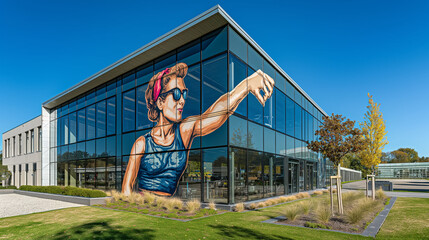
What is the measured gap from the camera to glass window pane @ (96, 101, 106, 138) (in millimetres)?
23922

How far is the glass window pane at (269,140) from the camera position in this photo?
18359mm

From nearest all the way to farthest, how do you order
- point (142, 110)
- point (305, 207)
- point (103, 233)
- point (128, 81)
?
point (103, 233) → point (305, 207) → point (142, 110) → point (128, 81)

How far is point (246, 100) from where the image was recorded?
16.0 metres

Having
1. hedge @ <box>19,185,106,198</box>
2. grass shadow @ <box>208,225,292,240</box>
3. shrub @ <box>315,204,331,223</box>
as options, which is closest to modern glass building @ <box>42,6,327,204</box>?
hedge @ <box>19,185,106,198</box>

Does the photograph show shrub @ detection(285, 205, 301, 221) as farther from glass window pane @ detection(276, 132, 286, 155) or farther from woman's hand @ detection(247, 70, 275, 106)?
glass window pane @ detection(276, 132, 286, 155)

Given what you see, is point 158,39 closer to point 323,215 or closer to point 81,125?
point 323,215

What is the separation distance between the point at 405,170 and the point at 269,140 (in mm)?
79472

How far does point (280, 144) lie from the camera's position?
20.8m

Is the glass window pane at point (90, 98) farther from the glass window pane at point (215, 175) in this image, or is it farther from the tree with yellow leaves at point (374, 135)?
the tree with yellow leaves at point (374, 135)

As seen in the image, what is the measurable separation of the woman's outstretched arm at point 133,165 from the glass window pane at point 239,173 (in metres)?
7.66

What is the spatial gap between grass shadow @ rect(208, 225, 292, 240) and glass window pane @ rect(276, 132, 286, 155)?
11513 millimetres

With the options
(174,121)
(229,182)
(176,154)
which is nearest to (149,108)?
(174,121)

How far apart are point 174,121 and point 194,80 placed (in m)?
2.95

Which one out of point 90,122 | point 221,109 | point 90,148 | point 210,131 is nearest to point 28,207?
point 90,148
